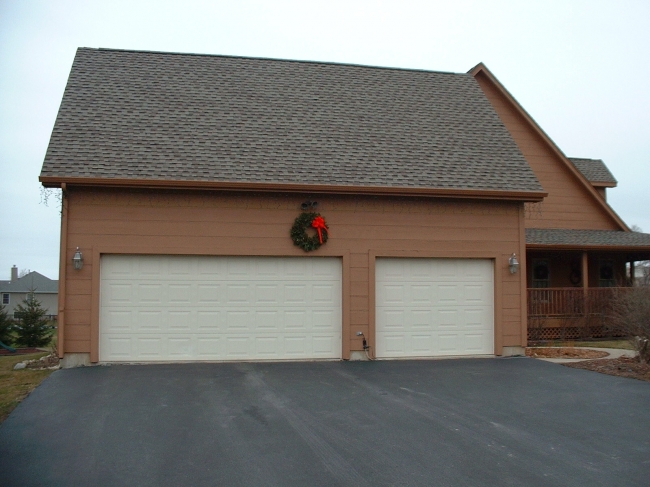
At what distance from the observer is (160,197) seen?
488 inches

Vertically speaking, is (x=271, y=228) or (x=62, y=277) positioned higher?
(x=271, y=228)

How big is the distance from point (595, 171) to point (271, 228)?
53.3 feet

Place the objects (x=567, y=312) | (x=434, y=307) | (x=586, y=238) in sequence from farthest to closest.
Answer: (x=586, y=238) → (x=567, y=312) → (x=434, y=307)

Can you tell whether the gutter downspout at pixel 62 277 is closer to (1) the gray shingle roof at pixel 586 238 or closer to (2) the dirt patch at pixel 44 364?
(2) the dirt patch at pixel 44 364

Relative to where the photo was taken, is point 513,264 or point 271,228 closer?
point 271,228

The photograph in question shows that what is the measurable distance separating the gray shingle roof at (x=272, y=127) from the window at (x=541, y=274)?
6645 millimetres

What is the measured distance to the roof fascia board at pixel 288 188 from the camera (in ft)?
39.0

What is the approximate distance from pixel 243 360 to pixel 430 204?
4996 millimetres

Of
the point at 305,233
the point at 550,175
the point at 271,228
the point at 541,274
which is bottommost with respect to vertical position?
the point at 541,274

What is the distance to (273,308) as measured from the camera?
12.7 meters

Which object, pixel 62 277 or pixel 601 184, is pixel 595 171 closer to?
pixel 601 184

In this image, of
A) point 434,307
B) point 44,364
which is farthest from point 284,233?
point 44,364

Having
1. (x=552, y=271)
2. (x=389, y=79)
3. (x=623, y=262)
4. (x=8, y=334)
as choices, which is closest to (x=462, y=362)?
(x=389, y=79)

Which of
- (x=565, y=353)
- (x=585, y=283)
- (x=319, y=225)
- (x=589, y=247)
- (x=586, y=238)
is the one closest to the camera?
(x=319, y=225)
